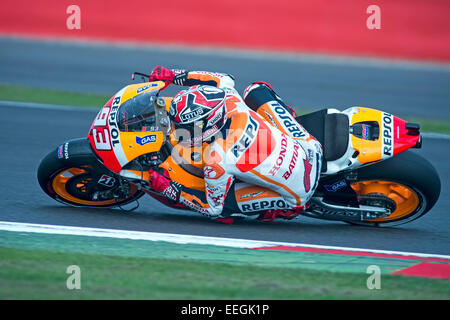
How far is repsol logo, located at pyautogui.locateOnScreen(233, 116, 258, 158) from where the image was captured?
549 cm

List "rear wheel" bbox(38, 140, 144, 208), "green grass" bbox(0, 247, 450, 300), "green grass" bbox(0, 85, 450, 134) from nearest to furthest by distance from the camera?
"green grass" bbox(0, 247, 450, 300) < "rear wheel" bbox(38, 140, 144, 208) < "green grass" bbox(0, 85, 450, 134)

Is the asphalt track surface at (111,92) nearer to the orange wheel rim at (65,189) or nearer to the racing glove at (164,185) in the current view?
the orange wheel rim at (65,189)

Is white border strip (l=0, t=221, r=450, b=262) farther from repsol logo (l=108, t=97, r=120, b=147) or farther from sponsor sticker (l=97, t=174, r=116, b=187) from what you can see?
repsol logo (l=108, t=97, r=120, b=147)

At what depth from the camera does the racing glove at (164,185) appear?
5426mm

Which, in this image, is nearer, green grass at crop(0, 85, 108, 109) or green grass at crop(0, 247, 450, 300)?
green grass at crop(0, 247, 450, 300)

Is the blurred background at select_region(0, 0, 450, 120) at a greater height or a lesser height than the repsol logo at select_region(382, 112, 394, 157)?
greater

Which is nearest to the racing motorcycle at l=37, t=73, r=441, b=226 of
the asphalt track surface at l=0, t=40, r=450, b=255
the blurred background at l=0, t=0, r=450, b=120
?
the asphalt track surface at l=0, t=40, r=450, b=255

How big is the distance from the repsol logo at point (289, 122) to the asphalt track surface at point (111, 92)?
0.91 metres

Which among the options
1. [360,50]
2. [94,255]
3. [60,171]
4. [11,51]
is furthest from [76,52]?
[94,255]

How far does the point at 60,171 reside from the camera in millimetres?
5773

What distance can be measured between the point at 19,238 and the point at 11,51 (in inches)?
406

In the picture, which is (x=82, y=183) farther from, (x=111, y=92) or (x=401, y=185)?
(x=111, y=92)

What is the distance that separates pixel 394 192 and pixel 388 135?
1.89 ft

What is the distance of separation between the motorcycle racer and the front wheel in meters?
0.55
